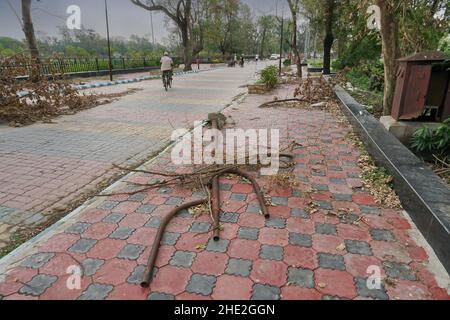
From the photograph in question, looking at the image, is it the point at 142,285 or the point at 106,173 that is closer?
the point at 142,285

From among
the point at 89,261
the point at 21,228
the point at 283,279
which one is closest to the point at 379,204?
the point at 283,279

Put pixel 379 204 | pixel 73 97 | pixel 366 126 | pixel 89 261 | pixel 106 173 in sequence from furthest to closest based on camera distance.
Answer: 1. pixel 73 97
2. pixel 366 126
3. pixel 106 173
4. pixel 379 204
5. pixel 89 261

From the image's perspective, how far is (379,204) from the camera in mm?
3221

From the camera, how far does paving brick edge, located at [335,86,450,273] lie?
239 centimetres

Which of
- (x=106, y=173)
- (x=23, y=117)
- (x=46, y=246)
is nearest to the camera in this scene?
(x=46, y=246)

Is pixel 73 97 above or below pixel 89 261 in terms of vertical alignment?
above

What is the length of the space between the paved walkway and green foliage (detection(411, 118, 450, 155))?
416 cm

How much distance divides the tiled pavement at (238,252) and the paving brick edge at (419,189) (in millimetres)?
135

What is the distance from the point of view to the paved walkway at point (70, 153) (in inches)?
133

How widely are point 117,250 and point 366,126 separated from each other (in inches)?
176

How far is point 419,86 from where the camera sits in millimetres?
4602

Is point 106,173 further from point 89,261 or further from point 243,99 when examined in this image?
point 243,99

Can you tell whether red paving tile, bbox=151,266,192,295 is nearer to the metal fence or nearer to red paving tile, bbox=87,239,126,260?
red paving tile, bbox=87,239,126,260

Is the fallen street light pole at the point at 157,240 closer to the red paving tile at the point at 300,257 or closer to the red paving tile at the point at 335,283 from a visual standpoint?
the red paving tile at the point at 300,257
